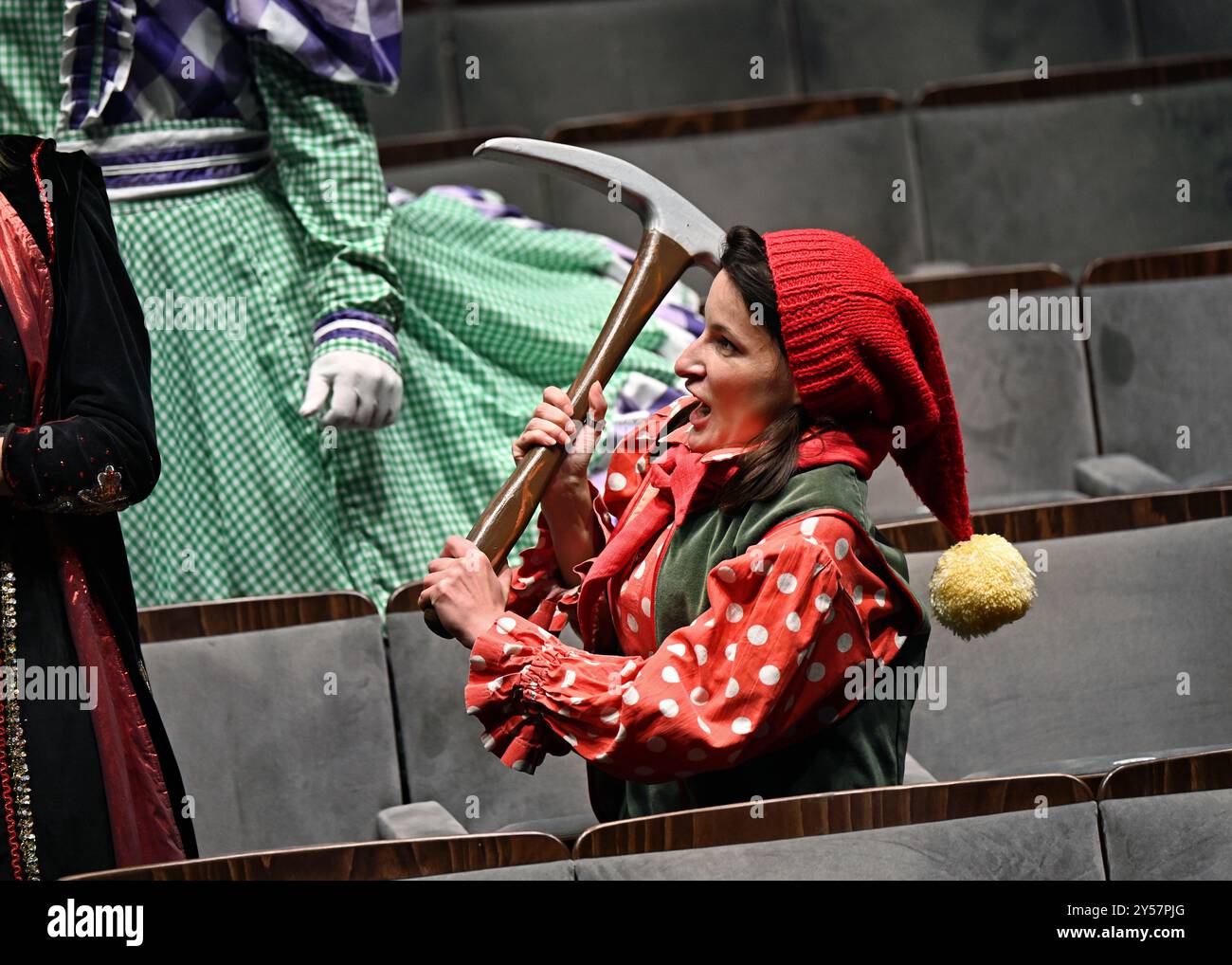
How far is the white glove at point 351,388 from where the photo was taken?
190 centimetres

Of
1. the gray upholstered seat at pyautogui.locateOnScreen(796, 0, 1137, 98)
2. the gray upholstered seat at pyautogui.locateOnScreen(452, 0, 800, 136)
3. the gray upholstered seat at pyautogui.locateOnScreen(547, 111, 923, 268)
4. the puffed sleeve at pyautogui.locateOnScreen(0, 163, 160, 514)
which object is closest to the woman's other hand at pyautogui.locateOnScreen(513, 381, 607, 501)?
the puffed sleeve at pyautogui.locateOnScreen(0, 163, 160, 514)

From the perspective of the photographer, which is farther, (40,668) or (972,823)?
(40,668)

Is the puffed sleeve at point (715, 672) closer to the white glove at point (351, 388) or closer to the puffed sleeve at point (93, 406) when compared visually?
the puffed sleeve at point (93, 406)

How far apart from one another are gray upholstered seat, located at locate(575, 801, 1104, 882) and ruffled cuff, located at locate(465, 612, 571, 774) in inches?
6.4

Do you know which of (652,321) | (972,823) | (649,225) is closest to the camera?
(972,823)

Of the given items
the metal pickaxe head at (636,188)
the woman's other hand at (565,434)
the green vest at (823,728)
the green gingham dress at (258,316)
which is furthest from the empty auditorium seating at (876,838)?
the green gingham dress at (258,316)

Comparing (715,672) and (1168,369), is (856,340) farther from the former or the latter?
(1168,369)

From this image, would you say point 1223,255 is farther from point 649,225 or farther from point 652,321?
point 649,225

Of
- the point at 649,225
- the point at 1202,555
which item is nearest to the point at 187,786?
the point at 649,225

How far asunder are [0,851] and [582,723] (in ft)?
1.53

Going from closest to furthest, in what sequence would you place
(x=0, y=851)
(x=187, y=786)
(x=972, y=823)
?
(x=972, y=823), (x=0, y=851), (x=187, y=786)

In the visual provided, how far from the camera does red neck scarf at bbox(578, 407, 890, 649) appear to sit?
1.31 meters

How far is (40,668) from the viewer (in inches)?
50.6

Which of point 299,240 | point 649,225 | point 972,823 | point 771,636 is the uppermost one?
point 299,240
